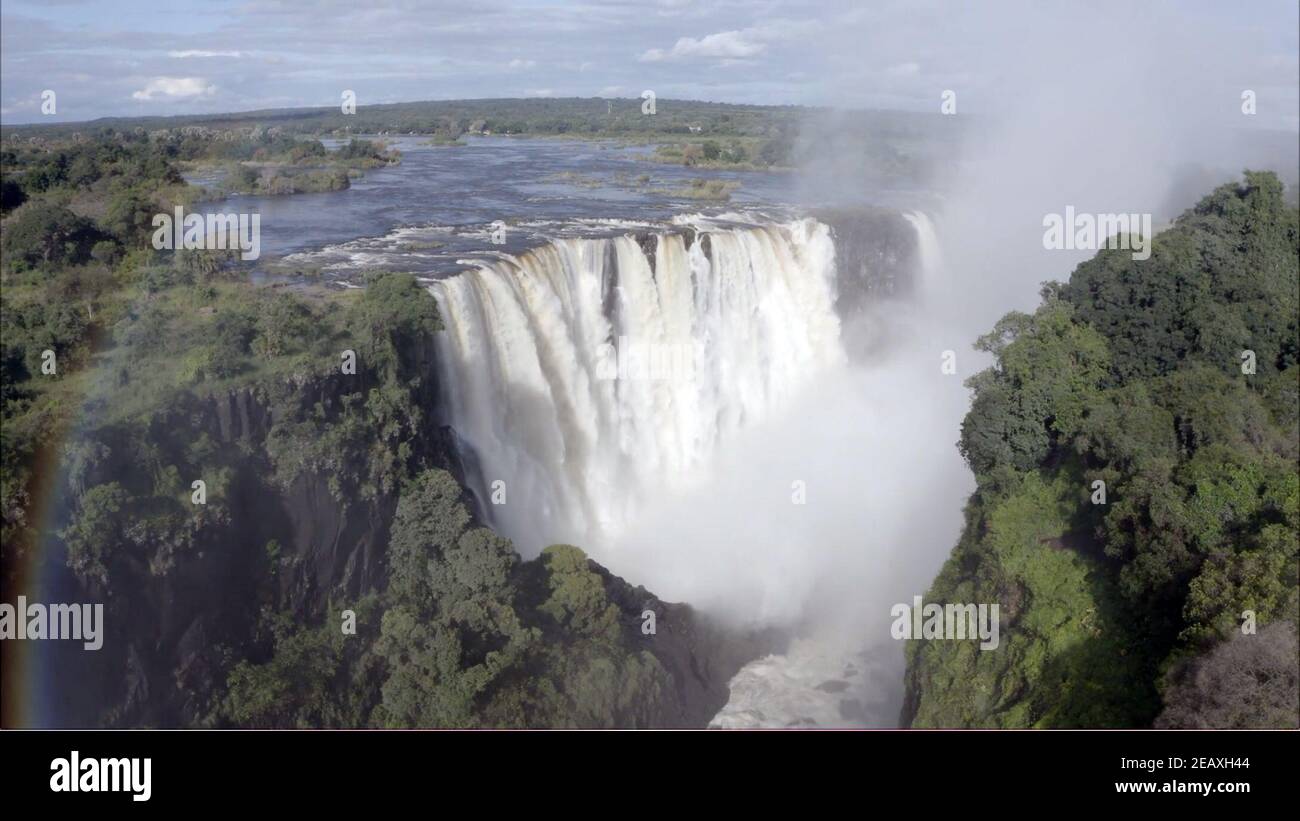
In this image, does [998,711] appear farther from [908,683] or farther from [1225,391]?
[1225,391]

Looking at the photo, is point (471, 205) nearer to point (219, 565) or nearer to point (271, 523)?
point (271, 523)

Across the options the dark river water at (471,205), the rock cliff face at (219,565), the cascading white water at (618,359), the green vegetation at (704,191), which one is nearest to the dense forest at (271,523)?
the rock cliff face at (219,565)

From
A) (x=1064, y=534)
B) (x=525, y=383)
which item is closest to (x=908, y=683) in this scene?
(x=1064, y=534)

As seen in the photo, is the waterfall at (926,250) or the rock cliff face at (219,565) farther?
the waterfall at (926,250)

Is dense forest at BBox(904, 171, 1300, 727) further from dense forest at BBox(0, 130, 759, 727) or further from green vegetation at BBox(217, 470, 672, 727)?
dense forest at BBox(0, 130, 759, 727)

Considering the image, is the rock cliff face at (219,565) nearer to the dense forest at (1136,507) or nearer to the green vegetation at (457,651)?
the green vegetation at (457,651)

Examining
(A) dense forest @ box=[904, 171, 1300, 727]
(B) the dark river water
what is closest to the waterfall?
(B) the dark river water
